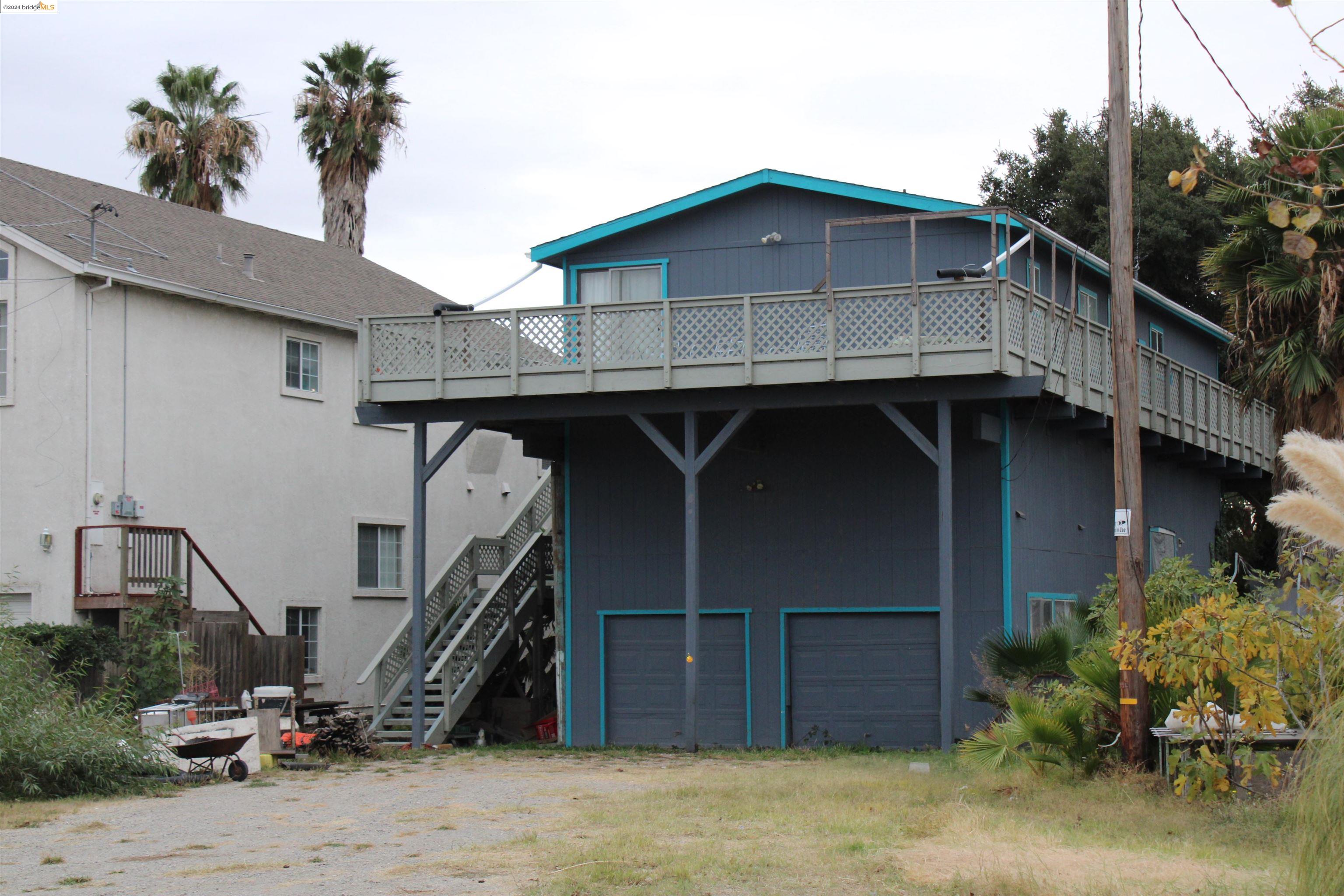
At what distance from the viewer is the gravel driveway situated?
9570 mm

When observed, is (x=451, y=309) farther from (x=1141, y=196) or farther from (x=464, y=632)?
(x=1141, y=196)

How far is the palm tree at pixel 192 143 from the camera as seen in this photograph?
38.3 meters

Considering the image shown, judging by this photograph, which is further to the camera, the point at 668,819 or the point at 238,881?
the point at 668,819

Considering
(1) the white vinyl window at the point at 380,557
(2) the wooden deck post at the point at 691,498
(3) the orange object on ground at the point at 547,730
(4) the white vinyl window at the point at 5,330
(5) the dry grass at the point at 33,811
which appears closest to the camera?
(5) the dry grass at the point at 33,811

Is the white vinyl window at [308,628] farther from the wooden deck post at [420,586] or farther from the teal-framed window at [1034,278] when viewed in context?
the teal-framed window at [1034,278]

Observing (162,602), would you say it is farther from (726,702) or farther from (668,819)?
(668,819)

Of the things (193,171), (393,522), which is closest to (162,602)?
(393,522)

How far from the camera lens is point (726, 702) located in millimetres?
20766

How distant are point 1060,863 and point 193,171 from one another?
34.3 m

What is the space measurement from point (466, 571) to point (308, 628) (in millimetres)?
3480

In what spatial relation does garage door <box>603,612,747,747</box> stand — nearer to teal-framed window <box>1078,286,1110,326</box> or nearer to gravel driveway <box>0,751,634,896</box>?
gravel driveway <box>0,751,634,896</box>

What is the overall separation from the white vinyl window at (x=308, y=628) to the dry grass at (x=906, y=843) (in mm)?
12530

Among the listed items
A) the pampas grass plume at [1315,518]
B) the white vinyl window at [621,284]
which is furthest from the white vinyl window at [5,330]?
the pampas grass plume at [1315,518]

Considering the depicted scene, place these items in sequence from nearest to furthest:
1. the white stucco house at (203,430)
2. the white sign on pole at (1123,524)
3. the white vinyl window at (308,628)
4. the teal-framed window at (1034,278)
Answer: the white sign on pole at (1123,524) → the teal-framed window at (1034,278) → the white stucco house at (203,430) → the white vinyl window at (308,628)
